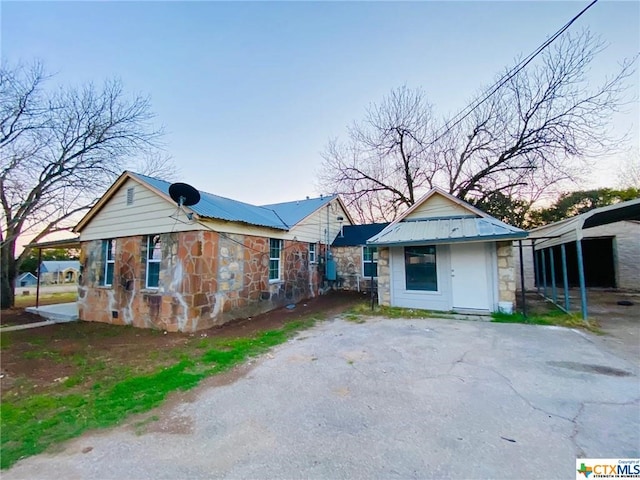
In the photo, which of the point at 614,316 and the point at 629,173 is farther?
the point at 629,173

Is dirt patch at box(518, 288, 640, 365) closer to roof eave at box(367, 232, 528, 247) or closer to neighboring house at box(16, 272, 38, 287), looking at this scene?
roof eave at box(367, 232, 528, 247)

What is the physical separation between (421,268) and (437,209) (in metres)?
2.43

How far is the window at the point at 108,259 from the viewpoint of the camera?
10.2 m

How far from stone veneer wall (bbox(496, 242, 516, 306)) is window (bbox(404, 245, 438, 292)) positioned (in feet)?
6.08

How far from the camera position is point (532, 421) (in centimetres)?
303

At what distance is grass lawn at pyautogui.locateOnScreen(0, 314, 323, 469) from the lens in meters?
3.34

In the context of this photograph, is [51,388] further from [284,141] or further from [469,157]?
[469,157]

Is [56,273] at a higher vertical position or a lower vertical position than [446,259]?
lower

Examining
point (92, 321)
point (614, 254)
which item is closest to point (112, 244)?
point (92, 321)

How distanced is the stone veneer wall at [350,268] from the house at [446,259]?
13.8 ft

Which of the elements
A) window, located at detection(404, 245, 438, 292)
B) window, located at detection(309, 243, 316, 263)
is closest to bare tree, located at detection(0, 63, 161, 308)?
window, located at detection(309, 243, 316, 263)

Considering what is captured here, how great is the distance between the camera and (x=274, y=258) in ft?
37.1

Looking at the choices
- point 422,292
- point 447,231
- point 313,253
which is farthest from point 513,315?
point 313,253

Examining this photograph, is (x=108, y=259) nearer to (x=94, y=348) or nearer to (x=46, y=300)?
(x=94, y=348)
